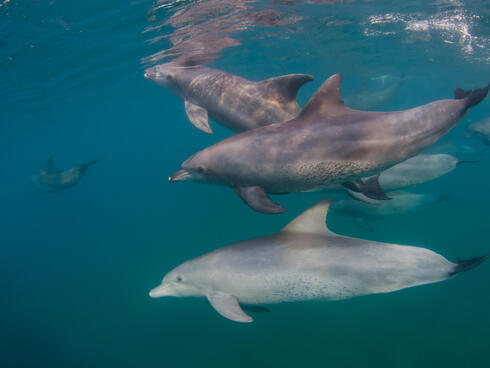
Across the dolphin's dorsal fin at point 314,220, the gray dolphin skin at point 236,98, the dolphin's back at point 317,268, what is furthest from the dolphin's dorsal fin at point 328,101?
the dolphin's back at point 317,268

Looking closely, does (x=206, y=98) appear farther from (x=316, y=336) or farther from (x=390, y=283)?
(x=316, y=336)

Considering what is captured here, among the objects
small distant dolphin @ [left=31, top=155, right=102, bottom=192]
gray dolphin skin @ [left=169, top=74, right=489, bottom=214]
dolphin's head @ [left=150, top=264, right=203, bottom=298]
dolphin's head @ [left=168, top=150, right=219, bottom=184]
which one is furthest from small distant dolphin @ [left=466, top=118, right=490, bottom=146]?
small distant dolphin @ [left=31, top=155, right=102, bottom=192]

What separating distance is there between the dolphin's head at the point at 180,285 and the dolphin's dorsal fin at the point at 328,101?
319 centimetres

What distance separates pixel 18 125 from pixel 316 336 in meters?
38.4

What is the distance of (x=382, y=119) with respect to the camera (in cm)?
375

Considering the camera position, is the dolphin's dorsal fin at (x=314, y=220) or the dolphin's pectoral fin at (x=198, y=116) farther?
the dolphin's pectoral fin at (x=198, y=116)

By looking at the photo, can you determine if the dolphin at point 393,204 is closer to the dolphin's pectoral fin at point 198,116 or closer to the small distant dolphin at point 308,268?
the small distant dolphin at point 308,268

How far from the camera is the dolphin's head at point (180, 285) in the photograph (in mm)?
5090

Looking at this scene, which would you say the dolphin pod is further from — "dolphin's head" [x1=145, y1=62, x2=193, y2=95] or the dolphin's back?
"dolphin's head" [x1=145, y1=62, x2=193, y2=95]

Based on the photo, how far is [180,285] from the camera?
206 inches

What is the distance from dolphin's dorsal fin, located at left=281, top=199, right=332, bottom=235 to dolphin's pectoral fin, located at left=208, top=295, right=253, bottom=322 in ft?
4.56

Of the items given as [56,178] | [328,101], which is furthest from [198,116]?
[56,178]

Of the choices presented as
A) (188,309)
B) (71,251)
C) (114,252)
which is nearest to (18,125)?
(71,251)

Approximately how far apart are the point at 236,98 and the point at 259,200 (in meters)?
2.84
